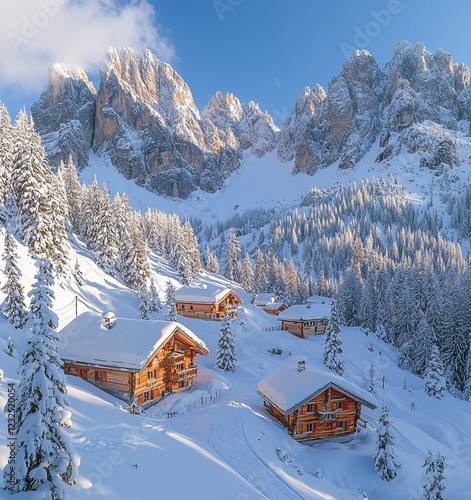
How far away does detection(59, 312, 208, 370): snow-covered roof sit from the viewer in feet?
79.3

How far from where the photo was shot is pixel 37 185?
3906cm

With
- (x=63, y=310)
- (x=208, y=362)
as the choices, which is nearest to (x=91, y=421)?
(x=208, y=362)

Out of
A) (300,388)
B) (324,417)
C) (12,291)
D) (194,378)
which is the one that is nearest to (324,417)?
(324,417)

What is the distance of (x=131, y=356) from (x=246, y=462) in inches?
A: 397

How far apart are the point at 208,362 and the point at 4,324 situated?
60.2 ft

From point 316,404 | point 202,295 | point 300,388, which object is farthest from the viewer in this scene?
point 202,295

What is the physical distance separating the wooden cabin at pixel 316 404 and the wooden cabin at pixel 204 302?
2947 cm

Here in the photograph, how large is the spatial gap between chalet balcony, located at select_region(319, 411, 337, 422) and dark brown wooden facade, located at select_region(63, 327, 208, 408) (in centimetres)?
982

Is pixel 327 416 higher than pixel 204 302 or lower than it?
lower

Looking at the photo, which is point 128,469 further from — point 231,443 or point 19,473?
point 231,443

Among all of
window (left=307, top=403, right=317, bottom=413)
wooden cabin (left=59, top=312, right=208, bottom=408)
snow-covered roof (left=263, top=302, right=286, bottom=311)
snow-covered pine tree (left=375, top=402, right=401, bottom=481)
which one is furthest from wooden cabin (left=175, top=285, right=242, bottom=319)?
snow-covered pine tree (left=375, top=402, right=401, bottom=481)

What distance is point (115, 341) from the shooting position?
83.9ft

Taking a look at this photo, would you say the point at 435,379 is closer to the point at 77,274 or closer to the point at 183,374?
the point at 183,374

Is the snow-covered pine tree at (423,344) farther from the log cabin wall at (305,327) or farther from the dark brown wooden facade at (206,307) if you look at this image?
the dark brown wooden facade at (206,307)
